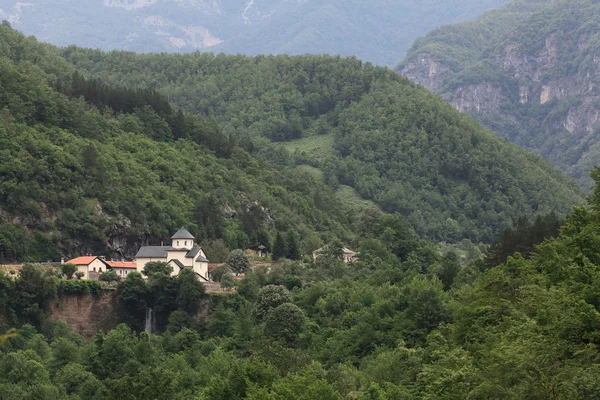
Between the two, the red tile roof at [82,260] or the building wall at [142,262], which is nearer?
the red tile roof at [82,260]

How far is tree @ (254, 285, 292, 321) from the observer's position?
95375mm

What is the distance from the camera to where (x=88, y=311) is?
101 meters

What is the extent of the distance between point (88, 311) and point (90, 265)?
4.09 metres

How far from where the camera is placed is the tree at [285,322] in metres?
89.5

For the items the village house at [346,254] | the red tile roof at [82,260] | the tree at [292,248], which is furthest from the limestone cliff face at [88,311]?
the village house at [346,254]

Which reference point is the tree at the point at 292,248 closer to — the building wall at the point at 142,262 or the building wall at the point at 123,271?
the building wall at the point at 142,262

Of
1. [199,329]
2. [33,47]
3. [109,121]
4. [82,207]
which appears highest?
[33,47]

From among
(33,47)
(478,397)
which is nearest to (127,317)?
(478,397)

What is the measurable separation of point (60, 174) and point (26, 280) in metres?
19.9

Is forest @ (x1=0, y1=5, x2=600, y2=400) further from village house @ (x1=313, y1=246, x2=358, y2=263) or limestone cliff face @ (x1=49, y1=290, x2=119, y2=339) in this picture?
village house @ (x1=313, y1=246, x2=358, y2=263)

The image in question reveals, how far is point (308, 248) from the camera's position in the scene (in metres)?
123

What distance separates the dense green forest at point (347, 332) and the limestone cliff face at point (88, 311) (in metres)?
1.02

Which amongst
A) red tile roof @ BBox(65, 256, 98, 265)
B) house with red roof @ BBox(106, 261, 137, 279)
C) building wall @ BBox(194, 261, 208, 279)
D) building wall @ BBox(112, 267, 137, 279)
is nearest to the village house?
building wall @ BBox(194, 261, 208, 279)

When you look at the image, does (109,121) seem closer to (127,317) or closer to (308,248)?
(308,248)
